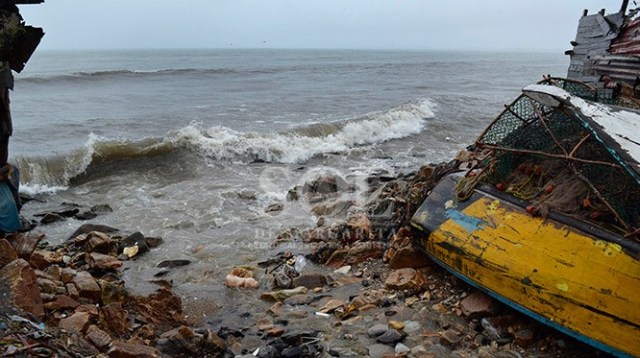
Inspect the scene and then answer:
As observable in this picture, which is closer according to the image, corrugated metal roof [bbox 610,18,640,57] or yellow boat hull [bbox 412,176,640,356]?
yellow boat hull [bbox 412,176,640,356]

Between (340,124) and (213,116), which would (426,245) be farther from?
(213,116)

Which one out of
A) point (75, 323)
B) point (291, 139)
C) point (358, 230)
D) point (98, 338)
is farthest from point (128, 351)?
point (291, 139)

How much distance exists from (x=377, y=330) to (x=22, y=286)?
3.16 m

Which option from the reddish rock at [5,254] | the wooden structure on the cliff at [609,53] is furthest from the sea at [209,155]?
the wooden structure on the cliff at [609,53]

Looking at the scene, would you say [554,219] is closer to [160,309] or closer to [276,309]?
[276,309]

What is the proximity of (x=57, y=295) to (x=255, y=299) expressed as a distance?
217 cm

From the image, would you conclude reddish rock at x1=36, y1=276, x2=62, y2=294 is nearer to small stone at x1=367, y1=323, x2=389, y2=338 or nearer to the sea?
the sea

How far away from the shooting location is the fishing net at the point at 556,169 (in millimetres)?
4410

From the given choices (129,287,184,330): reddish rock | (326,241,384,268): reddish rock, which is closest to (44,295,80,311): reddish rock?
(129,287,184,330): reddish rock

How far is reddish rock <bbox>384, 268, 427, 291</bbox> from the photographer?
5.53 metres

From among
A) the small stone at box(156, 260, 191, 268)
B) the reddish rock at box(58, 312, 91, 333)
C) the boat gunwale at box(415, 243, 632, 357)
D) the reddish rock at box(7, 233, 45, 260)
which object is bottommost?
the small stone at box(156, 260, 191, 268)

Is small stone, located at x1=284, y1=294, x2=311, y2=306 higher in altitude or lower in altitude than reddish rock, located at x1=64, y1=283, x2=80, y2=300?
lower

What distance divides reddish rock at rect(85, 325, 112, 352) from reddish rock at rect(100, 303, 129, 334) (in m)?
0.48

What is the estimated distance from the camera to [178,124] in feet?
59.9
